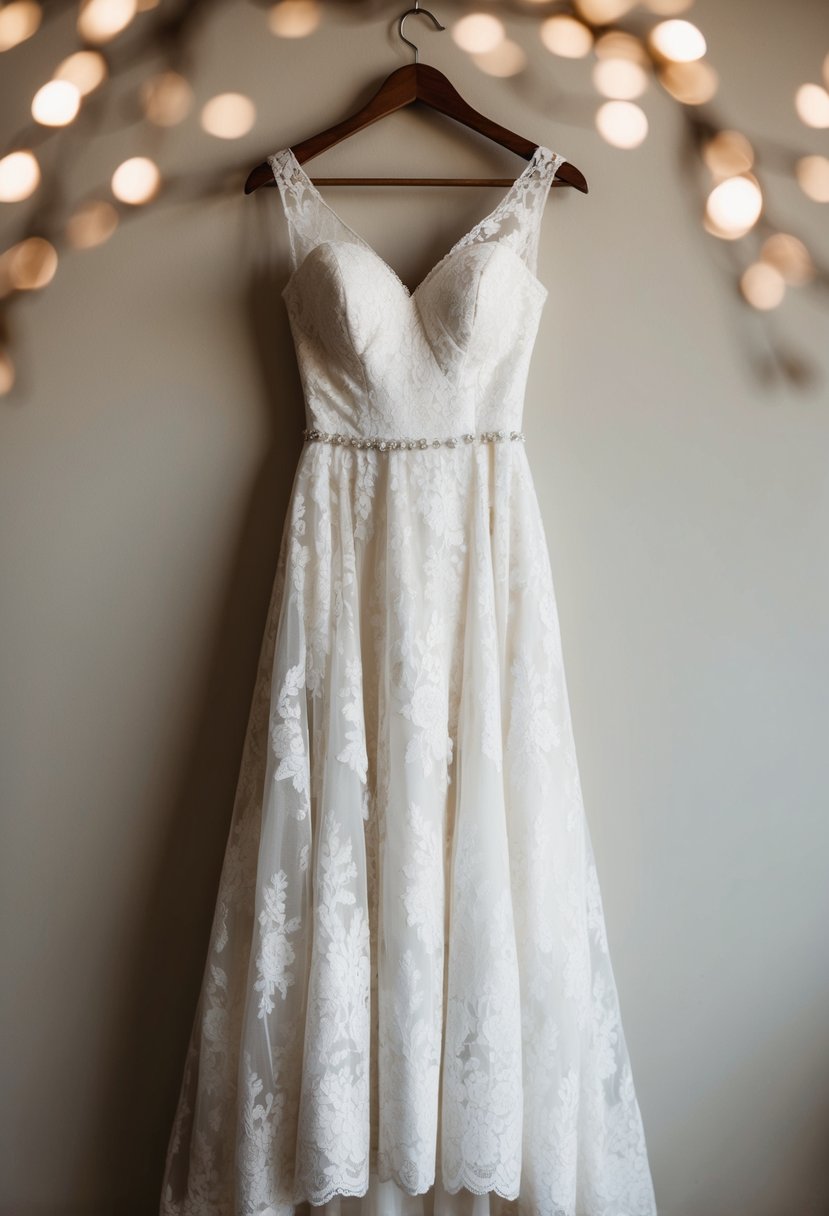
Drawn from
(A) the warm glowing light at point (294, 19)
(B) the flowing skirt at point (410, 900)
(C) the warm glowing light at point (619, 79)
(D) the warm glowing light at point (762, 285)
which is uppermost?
(A) the warm glowing light at point (294, 19)

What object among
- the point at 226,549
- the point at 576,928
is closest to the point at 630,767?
the point at 576,928

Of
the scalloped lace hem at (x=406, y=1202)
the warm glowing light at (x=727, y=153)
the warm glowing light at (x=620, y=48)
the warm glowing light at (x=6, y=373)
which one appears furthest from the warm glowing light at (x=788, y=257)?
the scalloped lace hem at (x=406, y=1202)

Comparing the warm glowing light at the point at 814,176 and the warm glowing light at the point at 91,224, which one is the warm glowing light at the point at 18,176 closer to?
the warm glowing light at the point at 91,224

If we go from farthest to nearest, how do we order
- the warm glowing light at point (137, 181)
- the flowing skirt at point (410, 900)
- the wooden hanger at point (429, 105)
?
1. the warm glowing light at point (137, 181)
2. the wooden hanger at point (429, 105)
3. the flowing skirt at point (410, 900)

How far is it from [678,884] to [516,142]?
1.37m

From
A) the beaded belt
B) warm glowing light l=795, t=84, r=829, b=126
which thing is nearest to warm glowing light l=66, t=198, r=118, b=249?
the beaded belt

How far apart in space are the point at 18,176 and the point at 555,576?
50.0 inches

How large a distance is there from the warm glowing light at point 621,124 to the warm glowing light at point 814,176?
30 cm

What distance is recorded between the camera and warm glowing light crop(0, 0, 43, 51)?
168 centimetres

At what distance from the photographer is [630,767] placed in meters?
1.65

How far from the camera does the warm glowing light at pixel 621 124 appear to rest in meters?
1.64

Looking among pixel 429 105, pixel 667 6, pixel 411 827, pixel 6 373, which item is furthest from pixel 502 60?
pixel 411 827

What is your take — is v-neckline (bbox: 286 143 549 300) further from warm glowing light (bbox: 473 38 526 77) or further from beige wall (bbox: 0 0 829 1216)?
warm glowing light (bbox: 473 38 526 77)

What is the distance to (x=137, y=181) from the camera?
167cm
